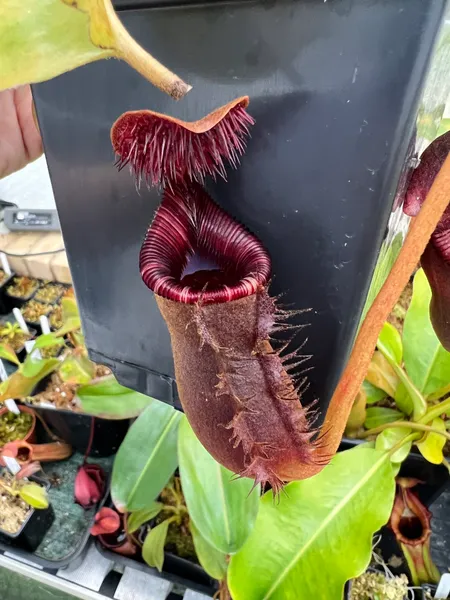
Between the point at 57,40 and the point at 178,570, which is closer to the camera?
the point at 57,40

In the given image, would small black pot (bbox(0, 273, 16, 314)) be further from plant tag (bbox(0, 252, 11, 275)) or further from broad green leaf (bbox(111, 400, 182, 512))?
broad green leaf (bbox(111, 400, 182, 512))

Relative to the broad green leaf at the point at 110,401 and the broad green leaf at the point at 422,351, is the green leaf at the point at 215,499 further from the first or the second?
the broad green leaf at the point at 422,351

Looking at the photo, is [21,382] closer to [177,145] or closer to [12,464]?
[12,464]

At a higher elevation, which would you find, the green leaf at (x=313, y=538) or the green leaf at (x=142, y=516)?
the green leaf at (x=313, y=538)

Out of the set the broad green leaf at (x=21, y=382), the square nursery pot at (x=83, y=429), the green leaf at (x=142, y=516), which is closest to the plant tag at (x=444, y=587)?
the green leaf at (x=142, y=516)

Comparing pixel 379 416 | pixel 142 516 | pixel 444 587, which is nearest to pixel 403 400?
pixel 379 416
